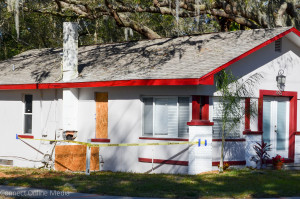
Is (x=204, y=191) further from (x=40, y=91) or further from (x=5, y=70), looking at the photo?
(x=5, y=70)

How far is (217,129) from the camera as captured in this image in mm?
18438

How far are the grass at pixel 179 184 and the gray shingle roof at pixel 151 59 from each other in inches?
126

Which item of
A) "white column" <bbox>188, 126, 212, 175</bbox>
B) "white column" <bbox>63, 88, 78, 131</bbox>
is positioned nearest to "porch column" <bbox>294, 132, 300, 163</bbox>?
"white column" <bbox>188, 126, 212, 175</bbox>

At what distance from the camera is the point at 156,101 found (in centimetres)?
1844

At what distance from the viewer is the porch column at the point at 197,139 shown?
1719 cm

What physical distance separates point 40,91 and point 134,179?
7736mm

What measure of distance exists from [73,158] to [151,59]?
14.5ft

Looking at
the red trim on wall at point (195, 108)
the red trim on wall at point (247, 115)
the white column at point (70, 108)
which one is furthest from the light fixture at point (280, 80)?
the white column at point (70, 108)

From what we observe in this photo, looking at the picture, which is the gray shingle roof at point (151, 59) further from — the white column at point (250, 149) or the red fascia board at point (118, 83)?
the white column at point (250, 149)

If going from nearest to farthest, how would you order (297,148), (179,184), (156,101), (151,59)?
(179,184)
(156,101)
(151,59)
(297,148)

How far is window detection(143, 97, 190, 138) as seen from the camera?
58.6ft

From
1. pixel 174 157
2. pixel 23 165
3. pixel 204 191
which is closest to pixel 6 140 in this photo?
pixel 23 165

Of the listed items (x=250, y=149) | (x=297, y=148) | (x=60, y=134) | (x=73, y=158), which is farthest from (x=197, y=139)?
(x=60, y=134)

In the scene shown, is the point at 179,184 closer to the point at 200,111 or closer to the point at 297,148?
the point at 200,111
